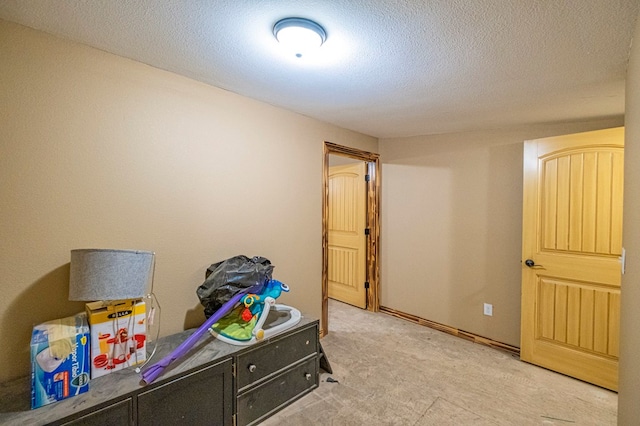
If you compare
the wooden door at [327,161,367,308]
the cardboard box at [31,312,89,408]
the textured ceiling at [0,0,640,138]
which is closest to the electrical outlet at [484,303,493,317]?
the wooden door at [327,161,367,308]

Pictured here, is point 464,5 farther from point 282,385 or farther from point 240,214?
point 282,385

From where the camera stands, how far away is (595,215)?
7.49ft

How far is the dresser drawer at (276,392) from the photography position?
178cm

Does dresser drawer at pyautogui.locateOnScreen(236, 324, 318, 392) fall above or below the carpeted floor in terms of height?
above

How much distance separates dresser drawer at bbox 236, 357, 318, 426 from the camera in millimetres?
1775

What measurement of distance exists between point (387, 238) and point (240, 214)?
221cm

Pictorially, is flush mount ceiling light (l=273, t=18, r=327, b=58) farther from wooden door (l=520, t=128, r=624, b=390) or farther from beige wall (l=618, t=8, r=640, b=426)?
wooden door (l=520, t=128, r=624, b=390)

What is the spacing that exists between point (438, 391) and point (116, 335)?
222 centimetres

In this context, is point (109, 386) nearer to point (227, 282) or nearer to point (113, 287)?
point (113, 287)

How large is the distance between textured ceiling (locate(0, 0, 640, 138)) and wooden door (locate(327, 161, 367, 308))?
179 centimetres

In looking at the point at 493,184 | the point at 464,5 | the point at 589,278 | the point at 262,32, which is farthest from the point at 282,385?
the point at 493,184

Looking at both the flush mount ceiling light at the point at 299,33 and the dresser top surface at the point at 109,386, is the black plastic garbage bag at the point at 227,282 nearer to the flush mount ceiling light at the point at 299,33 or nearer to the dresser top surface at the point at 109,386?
the dresser top surface at the point at 109,386

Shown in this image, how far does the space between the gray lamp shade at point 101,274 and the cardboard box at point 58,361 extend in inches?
7.0

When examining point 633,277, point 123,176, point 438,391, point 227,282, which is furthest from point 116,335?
point 633,277
